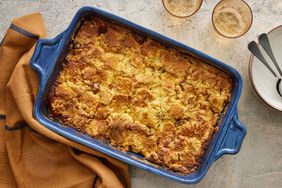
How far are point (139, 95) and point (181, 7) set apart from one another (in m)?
0.49

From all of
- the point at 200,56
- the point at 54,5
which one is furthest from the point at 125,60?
the point at 54,5

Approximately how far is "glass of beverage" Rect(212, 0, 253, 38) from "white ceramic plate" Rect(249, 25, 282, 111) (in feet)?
0.43

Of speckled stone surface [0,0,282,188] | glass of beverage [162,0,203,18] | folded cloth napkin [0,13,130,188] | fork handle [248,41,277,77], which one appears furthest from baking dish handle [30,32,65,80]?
fork handle [248,41,277,77]

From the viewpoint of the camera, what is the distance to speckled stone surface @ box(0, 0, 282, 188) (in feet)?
7.48

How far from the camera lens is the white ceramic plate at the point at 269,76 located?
7.27 ft

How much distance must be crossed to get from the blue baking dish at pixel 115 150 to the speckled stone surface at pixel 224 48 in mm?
220

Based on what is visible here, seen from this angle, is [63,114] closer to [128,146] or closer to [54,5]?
[128,146]

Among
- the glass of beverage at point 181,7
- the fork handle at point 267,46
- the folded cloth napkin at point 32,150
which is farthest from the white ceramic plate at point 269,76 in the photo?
the folded cloth napkin at point 32,150

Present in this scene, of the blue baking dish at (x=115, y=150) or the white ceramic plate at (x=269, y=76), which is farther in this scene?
the white ceramic plate at (x=269, y=76)

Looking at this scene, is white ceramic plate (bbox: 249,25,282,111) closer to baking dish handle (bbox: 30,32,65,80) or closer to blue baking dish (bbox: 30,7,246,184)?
blue baking dish (bbox: 30,7,246,184)

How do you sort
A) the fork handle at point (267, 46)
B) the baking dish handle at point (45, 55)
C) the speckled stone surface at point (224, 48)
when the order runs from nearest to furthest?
the baking dish handle at point (45, 55)
the fork handle at point (267, 46)
the speckled stone surface at point (224, 48)

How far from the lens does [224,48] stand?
2279mm

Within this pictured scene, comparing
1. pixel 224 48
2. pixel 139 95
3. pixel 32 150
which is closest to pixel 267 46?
pixel 224 48

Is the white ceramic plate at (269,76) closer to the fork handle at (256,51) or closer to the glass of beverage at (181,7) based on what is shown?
the fork handle at (256,51)
